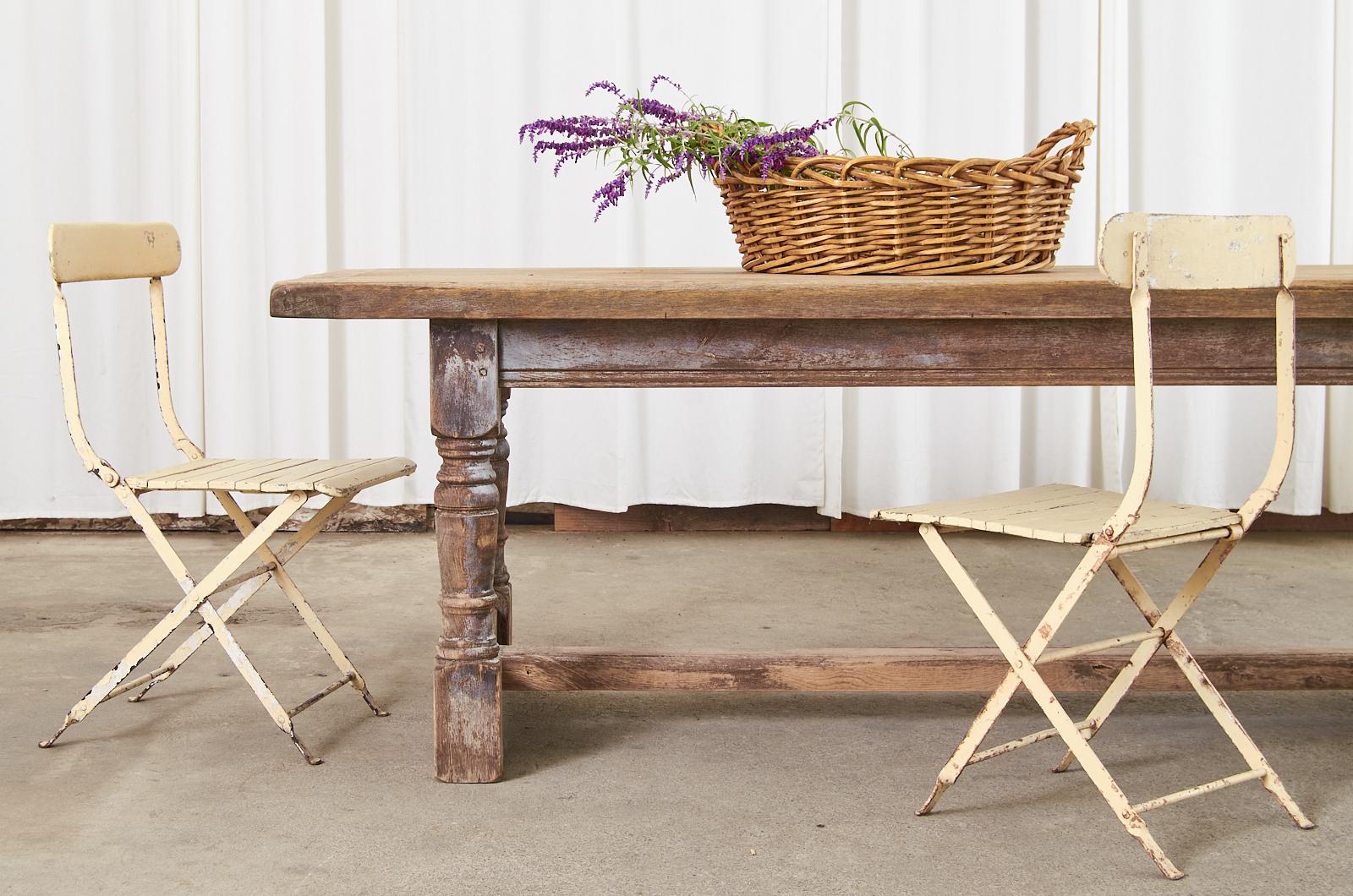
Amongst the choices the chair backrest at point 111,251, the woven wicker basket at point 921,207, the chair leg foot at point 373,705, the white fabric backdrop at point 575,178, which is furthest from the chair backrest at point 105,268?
the white fabric backdrop at point 575,178

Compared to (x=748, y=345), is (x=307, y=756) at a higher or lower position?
lower

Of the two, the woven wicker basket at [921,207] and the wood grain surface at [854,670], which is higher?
the woven wicker basket at [921,207]

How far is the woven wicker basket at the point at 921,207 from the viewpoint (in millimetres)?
2352

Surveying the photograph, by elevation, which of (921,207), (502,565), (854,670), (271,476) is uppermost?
(921,207)

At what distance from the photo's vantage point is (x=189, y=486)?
2.48 meters

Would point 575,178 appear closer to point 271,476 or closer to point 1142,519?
point 271,476

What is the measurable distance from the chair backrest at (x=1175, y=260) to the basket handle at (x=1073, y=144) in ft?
1.22

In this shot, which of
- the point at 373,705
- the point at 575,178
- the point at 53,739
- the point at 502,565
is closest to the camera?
the point at 53,739

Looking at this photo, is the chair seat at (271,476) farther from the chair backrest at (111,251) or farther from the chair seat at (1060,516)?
the chair seat at (1060,516)

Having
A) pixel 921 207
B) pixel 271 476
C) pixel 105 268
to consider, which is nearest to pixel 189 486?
pixel 271 476

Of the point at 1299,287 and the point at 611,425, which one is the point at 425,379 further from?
the point at 1299,287

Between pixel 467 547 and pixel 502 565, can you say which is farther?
pixel 502 565

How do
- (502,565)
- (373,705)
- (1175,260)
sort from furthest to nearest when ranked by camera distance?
(502,565), (373,705), (1175,260)

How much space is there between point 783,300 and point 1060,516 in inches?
22.1
